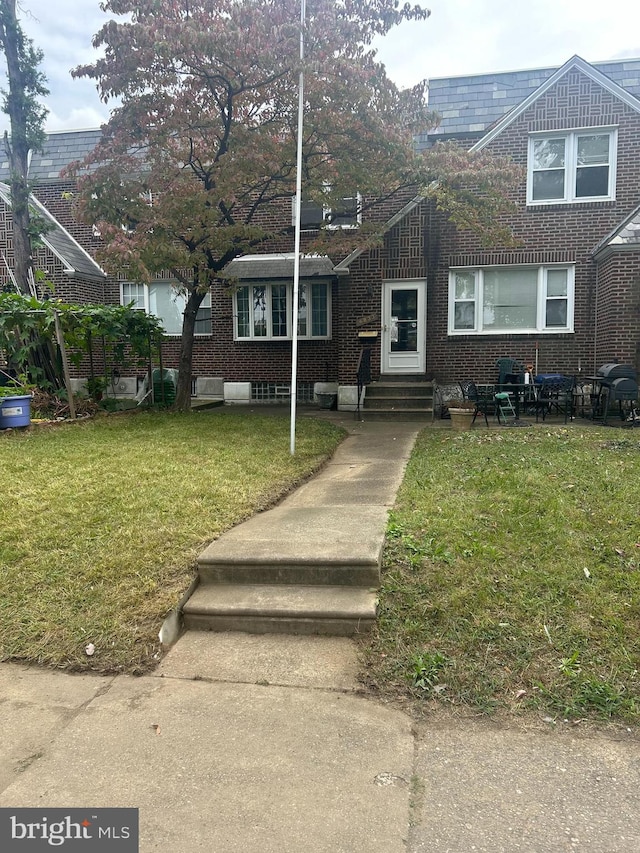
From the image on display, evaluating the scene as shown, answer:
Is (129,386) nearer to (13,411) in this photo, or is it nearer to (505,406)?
(13,411)

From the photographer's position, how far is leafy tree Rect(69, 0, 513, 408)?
355 inches

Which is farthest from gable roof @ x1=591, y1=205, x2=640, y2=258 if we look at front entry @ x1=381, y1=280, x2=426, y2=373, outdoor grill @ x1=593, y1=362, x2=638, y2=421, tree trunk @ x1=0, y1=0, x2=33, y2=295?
tree trunk @ x1=0, y1=0, x2=33, y2=295

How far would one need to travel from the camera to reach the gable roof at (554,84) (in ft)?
41.8

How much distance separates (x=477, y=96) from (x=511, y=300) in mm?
5976

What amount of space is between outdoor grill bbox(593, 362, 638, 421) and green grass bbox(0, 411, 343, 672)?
569cm

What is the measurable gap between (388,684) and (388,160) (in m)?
9.39

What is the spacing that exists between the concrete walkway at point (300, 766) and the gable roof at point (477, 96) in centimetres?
1506

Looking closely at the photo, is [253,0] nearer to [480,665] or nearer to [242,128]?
[242,128]

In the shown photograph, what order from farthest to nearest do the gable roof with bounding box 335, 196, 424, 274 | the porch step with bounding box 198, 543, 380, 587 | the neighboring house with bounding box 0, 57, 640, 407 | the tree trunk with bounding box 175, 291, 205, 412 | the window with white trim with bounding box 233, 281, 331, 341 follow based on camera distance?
1. the window with white trim with bounding box 233, 281, 331, 341
2. the gable roof with bounding box 335, 196, 424, 274
3. the neighboring house with bounding box 0, 57, 640, 407
4. the tree trunk with bounding box 175, 291, 205, 412
5. the porch step with bounding box 198, 543, 380, 587

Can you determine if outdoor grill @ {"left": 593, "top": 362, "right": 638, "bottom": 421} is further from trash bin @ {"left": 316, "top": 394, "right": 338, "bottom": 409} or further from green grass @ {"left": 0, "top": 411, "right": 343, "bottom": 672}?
trash bin @ {"left": 316, "top": 394, "right": 338, "bottom": 409}

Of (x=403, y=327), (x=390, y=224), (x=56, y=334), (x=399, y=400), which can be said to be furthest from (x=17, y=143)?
(x=399, y=400)

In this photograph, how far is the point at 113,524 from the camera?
5148mm

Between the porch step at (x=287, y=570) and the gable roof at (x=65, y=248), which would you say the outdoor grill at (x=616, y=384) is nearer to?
the porch step at (x=287, y=570)

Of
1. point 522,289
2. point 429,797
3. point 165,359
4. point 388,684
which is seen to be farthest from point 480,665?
point 165,359
